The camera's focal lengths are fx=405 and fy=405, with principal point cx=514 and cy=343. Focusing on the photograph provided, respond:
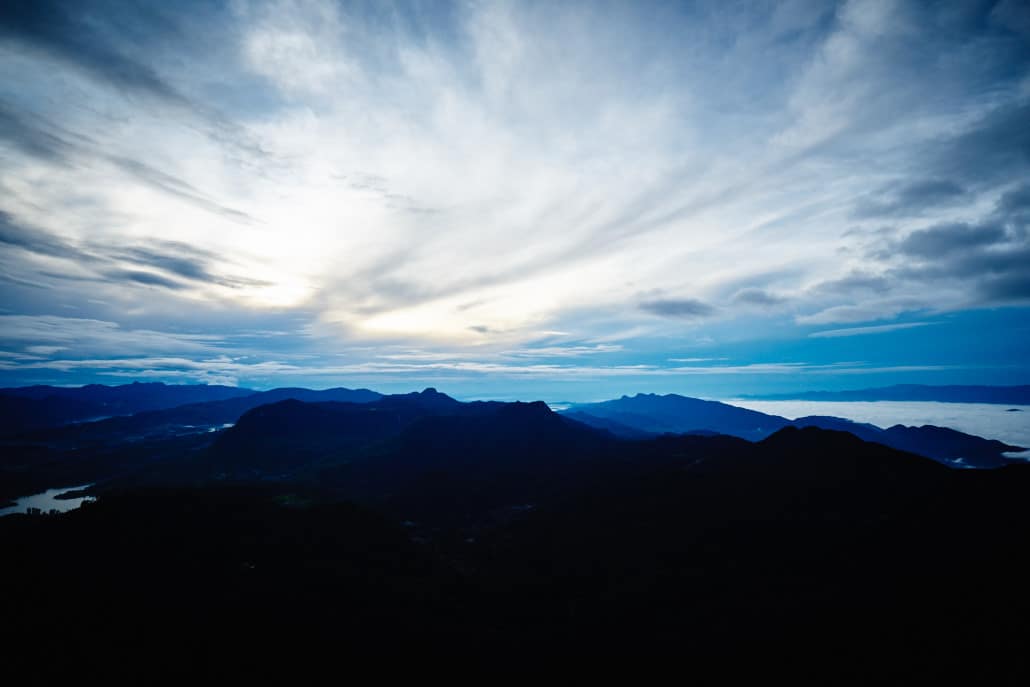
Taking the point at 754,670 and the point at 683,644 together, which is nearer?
the point at 754,670

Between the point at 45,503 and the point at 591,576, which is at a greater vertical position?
the point at 591,576

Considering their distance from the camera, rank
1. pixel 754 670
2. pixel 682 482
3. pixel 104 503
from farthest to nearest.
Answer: pixel 682 482 < pixel 104 503 < pixel 754 670

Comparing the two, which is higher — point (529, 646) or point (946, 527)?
point (946, 527)

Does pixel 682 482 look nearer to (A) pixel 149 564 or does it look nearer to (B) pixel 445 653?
(B) pixel 445 653

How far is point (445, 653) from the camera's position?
54.2 meters

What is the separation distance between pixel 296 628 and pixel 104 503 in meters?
82.6

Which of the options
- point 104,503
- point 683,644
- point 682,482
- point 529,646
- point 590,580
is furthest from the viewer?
point 682,482

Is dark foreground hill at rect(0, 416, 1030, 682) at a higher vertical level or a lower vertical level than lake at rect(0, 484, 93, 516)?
higher

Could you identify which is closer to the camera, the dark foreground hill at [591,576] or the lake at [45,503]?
the dark foreground hill at [591,576]

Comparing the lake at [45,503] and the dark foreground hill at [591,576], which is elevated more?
the dark foreground hill at [591,576]

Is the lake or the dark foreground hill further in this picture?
the lake

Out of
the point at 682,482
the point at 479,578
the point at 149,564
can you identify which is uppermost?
the point at 682,482

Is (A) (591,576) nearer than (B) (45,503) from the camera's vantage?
Yes

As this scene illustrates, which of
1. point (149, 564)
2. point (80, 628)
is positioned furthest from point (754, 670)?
point (149, 564)
